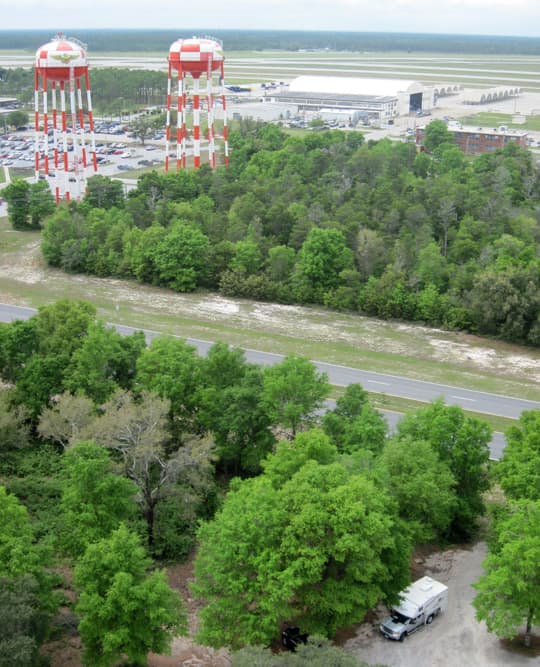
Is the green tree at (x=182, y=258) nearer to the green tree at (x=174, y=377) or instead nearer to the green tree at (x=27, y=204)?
the green tree at (x=27, y=204)

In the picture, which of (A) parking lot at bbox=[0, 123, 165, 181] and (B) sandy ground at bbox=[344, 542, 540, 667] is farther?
(A) parking lot at bbox=[0, 123, 165, 181]

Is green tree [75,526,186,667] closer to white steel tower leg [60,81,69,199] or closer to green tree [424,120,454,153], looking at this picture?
white steel tower leg [60,81,69,199]

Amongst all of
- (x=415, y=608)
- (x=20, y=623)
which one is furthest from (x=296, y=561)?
(x=20, y=623)

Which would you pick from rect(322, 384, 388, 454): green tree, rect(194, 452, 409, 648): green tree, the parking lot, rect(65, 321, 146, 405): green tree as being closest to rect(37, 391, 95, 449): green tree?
rect(65, 321, 146, 405): green tree

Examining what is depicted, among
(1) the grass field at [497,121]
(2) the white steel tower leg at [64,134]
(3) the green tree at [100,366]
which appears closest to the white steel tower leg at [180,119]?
(2) the white steel tower leg at [64,134]

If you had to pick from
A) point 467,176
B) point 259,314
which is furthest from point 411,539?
point 467,176

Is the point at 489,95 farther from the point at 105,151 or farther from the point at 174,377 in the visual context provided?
the point at 174,377
